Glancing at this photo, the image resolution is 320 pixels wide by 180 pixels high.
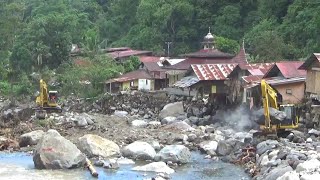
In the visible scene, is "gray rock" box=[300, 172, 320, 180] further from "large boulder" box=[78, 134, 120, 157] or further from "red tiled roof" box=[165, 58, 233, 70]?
"red tiled roof" box=[165, 58, 233, 70]

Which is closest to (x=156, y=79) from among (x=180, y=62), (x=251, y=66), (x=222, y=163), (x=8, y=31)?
(x=180, y=62)

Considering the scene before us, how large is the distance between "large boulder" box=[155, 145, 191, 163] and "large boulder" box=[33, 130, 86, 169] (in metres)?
3.92

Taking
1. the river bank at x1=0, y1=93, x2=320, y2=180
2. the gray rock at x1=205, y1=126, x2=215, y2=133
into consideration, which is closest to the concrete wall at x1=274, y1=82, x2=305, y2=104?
the river bank at x1=0, y1=93, x2=320, y2=180

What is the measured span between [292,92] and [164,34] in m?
39.7

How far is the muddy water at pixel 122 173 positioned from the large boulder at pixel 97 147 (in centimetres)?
226

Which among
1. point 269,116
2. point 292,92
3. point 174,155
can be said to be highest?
point 292,92

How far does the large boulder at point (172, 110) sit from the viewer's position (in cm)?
4536

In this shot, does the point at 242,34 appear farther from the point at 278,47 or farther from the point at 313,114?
the point at 313,114

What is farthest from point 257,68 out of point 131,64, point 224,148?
point 131,64

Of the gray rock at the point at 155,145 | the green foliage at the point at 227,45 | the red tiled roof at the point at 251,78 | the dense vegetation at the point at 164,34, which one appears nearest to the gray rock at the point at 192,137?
the gray rock at the point at 155,145

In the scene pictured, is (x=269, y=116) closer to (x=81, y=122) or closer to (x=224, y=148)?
(x=224, y=148)

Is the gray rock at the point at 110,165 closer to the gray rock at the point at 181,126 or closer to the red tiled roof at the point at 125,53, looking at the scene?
the gray rock at the point at 181,126

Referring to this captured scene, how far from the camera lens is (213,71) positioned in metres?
45.9

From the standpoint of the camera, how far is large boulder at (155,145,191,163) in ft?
91.6
